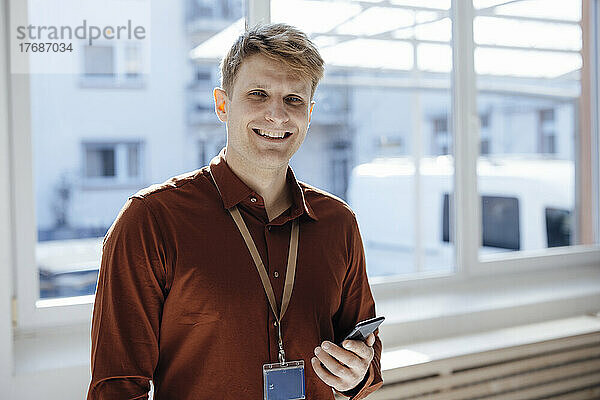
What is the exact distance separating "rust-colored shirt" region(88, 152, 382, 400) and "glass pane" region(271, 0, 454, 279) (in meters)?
1.35

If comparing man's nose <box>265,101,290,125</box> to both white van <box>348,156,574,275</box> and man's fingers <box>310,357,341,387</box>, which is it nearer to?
man's fingers <box>310,357,341,387</box>

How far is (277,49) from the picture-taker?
1520mm

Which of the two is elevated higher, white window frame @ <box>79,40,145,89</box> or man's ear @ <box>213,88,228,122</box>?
white window frame @ <box>79,40,145,89</box>

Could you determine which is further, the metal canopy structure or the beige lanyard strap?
the metal canopy structure

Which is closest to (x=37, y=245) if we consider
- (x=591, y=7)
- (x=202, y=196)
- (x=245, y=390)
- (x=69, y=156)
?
(x=69, y=156)

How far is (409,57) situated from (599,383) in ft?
5.78

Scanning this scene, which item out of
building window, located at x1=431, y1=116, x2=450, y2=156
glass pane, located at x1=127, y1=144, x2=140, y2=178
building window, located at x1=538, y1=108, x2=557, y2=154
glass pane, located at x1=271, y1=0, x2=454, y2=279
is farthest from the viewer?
building window, located at x1=538, y1=108, x2=557, y2=154

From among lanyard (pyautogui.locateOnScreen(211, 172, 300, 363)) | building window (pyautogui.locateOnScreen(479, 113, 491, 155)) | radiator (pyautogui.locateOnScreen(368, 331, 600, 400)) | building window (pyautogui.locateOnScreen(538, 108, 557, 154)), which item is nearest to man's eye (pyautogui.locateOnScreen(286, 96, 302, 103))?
lanyard (pyautogui.locateOnScreen(211, 172, 300, 363))

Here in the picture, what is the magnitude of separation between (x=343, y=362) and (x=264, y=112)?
2.01 feet

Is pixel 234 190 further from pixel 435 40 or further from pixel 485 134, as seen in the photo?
pixel 485 134

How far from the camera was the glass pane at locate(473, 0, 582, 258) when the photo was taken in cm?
335

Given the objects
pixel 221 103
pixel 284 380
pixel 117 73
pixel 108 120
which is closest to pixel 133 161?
pixel 108 120

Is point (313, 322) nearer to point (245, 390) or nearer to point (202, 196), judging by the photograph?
point (245, 390)

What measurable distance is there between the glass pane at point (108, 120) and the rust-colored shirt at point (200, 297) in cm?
92
